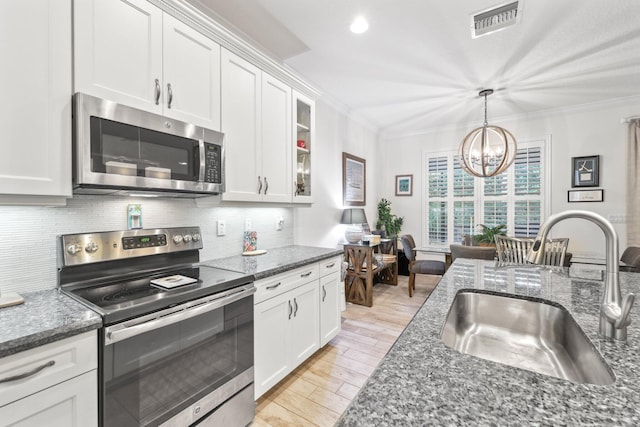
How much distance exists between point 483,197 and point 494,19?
3.21m

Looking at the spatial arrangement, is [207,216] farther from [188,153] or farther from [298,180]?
[298,180]

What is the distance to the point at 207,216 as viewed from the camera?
218 cm

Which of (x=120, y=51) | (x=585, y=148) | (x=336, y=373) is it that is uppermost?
(x=585, y=148)

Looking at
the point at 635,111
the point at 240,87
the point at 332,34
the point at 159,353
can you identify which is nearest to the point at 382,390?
the point at 159,353

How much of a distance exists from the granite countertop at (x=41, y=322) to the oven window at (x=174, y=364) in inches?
6.3

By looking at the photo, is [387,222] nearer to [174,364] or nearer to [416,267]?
[416,267]

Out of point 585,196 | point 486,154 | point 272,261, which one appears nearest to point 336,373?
point 272,261

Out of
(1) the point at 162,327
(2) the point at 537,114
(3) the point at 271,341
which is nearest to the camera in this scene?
(1) the point at 162,327

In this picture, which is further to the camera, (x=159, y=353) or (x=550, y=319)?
(x=159, y=353)

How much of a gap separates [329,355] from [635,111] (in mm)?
5042

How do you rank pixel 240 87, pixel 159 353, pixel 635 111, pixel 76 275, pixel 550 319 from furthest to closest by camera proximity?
pixel 635 111, pixel 240 87, pixel 76 275, pixel 159 353, pixel 550 319

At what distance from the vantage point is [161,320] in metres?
1.26

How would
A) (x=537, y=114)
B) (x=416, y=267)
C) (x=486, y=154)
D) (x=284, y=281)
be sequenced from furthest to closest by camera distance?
(x=537, y=114), (x=416, y=267), (x=486, y=154), (x=284, y=281)

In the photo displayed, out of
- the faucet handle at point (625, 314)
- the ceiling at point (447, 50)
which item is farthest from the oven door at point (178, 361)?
the ceiling at point (447, 50)
